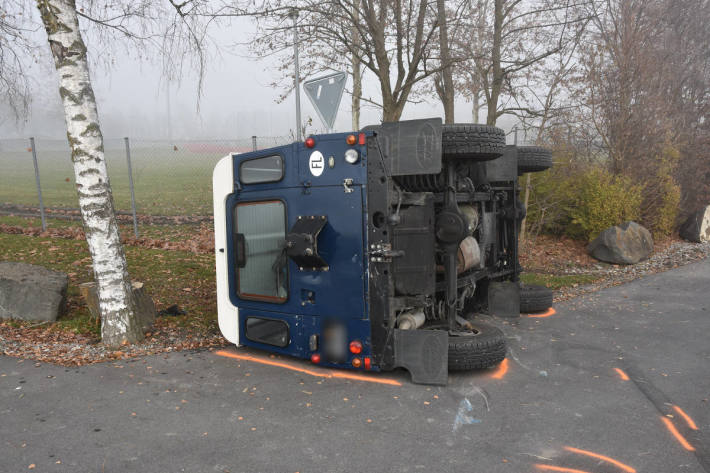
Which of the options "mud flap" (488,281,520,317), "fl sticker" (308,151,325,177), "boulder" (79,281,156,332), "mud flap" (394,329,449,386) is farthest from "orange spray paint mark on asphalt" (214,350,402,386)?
"mud flap" (488,281,520,317)

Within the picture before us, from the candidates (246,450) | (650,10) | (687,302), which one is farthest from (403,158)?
(650,10)

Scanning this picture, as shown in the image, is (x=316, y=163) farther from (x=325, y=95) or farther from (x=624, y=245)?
(x=624, y=245)

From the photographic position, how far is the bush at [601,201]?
471 inches

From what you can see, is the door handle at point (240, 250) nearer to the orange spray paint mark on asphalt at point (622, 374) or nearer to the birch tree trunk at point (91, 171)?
the birch tree trunk at point (91, 171)

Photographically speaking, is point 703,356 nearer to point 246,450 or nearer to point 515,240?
point 515,240

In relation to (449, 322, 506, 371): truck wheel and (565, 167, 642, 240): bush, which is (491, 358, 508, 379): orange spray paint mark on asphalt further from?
(565, 167, 642, 240): bush

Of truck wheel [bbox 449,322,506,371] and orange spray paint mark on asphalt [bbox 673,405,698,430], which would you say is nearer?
orange spray paint mark on asphalt [bbox 673,405,698,430]

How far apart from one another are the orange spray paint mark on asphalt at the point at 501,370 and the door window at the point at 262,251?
2.15m

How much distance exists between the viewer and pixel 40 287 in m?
6.17

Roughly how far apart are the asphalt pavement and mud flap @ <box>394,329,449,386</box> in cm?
12

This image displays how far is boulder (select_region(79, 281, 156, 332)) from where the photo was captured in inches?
227

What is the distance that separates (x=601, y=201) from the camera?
1202cm

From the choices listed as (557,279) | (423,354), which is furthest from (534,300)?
(423,354)

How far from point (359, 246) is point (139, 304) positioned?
9.95 feet
